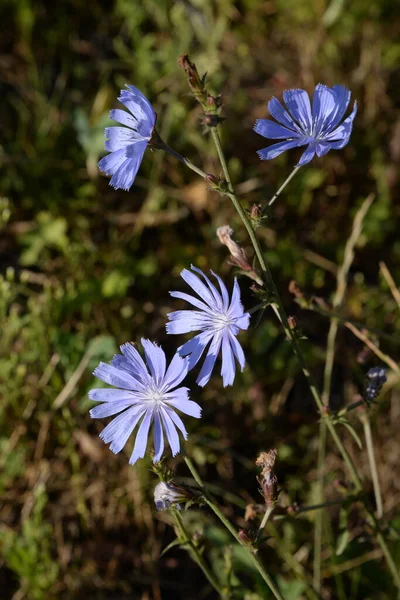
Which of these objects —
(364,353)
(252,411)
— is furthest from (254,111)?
(364,353)

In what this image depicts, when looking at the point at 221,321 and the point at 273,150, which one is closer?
the point at 273,150

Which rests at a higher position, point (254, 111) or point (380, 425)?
point (254, 111)

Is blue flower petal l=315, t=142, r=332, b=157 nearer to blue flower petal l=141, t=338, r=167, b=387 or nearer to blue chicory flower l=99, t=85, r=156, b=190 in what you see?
blue chicory flower l=99, t=85, r=156, b=190

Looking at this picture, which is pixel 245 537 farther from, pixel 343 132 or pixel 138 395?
pixel 343 132

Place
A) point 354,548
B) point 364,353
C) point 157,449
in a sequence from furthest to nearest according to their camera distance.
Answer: point 354,548, point 364,353, point 157,449

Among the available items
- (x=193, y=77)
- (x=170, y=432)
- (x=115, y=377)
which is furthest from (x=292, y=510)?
(x=193, y=77)

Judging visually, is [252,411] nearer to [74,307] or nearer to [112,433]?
[74,307]
